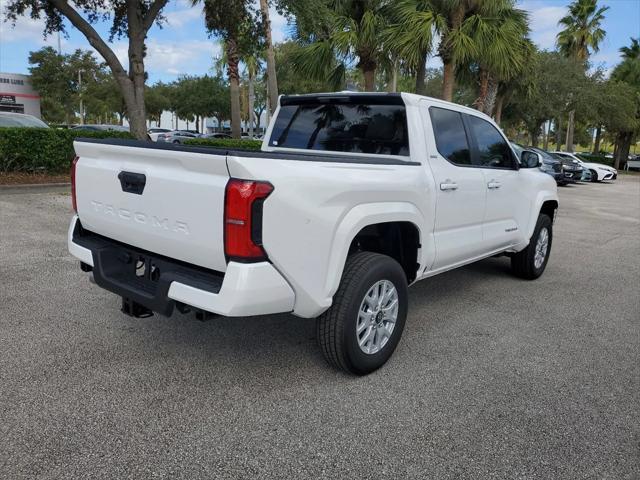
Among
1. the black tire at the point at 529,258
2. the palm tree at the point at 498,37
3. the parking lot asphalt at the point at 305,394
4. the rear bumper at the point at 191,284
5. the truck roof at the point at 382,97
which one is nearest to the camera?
the parking lot asphalt at the point at 305,394

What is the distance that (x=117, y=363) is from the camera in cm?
343

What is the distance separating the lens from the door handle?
393 centimetres

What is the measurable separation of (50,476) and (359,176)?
7.01ft

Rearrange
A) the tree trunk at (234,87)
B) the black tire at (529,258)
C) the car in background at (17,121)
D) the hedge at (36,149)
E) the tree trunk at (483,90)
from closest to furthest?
the black tire at (529,258), the hedge at (36,149), the car in background at (17,121), the tree trunk at (483,90), the tree trunk at (234,87)

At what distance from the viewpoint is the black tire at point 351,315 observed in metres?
3.09

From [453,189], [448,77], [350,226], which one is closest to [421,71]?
[448,77]

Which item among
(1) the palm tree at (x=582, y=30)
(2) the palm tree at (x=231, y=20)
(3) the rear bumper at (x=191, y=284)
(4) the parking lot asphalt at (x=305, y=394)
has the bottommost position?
Answer: (4) the parking lot asphalt at (x=305, y=394)

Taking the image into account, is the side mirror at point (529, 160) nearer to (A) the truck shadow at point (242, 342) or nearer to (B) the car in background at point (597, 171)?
(A) the truck shadow at point (242, 342)

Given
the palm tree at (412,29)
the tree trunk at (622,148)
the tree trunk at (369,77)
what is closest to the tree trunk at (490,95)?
the palm tree at (412,29)

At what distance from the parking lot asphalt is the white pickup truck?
42 centimetres

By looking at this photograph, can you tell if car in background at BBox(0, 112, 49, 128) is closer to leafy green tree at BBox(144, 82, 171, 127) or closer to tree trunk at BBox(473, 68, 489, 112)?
tree trunk at BBox(473, 68, 489, 112)

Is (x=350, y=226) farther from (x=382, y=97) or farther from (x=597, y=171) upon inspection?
(x=597, y=171)

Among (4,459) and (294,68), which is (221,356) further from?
(294,68)

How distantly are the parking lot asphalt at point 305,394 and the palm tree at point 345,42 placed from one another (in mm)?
12333
